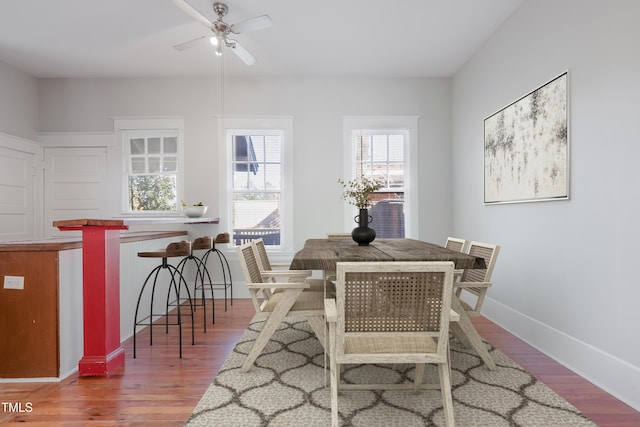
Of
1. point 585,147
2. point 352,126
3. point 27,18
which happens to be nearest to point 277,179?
point 352,126

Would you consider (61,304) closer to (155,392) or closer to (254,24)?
(155,392)

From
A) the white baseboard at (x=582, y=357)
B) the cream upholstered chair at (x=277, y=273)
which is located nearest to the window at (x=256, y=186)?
the cream upholstered chair at (x=277, y=273)

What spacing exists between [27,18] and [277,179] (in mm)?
3036

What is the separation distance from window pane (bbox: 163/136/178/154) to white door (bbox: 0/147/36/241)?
1.69 meters

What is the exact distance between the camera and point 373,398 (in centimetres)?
216

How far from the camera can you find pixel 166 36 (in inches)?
154

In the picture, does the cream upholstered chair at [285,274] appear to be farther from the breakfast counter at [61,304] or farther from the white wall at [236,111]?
the white wall at [236,111]

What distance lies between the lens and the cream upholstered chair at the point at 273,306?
7.94 feet

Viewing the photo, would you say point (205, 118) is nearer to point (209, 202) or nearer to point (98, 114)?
point (209, 202)

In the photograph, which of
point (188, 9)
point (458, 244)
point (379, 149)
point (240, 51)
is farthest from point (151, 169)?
point (458, 244)

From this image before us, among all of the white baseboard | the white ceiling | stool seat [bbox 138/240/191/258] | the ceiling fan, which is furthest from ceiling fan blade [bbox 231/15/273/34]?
the white baseboard

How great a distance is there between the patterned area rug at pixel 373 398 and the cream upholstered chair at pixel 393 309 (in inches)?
15.1

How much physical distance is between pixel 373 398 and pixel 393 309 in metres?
0.86

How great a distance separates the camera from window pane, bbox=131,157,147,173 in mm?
5109
